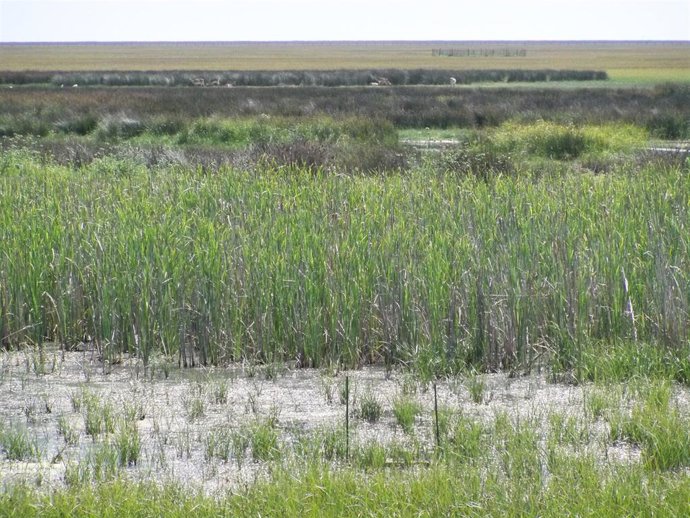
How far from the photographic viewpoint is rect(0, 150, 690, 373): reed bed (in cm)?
630

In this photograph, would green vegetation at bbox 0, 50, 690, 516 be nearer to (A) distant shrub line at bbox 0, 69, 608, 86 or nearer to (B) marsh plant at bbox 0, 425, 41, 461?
(B) marsh plant at bbox 0, 425, 41, 461

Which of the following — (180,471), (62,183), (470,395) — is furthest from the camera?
(62,183)

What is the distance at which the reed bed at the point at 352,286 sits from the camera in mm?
6301

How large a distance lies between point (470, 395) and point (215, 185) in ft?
17.7

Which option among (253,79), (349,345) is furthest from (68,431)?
(253,79)

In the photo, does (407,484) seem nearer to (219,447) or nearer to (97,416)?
(219,447)

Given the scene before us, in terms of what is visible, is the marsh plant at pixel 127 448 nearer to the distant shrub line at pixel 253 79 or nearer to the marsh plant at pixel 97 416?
the marsh plant at pixel 97 416

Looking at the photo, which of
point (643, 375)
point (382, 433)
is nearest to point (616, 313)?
point (643, 375)

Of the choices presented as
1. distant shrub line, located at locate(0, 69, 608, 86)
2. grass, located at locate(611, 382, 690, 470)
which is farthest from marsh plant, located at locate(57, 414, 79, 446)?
distant shrub line, located at locate(0, 69, 608, 86)

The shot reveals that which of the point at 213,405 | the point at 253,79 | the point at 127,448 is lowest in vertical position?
the point at 213,405

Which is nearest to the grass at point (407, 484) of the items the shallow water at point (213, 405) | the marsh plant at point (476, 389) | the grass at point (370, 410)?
the shallow water at point (213, 405)

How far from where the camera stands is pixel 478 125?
29.1m

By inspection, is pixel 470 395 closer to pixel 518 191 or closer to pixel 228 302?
pixel 228 302

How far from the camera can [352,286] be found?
6676mm
